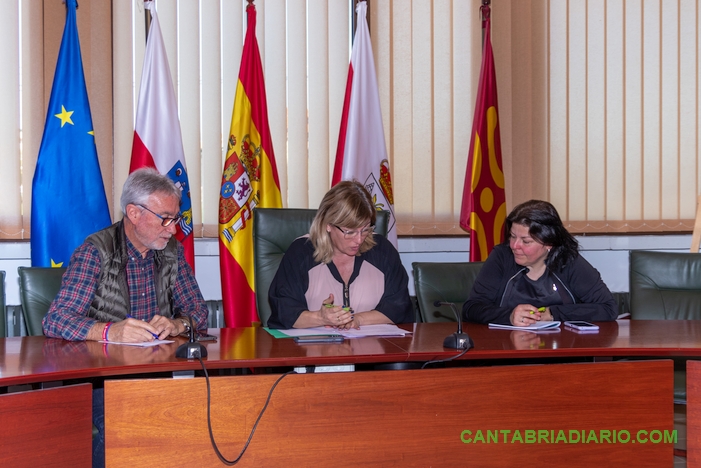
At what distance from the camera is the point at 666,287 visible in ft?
9.42

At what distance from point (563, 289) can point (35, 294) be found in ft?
6.31

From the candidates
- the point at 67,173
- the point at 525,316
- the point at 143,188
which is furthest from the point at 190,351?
the point at 67,173

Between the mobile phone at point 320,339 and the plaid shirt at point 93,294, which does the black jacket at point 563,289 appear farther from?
the plaid shirt at point 93,294

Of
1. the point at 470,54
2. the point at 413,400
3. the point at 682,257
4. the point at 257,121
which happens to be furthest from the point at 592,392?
the point at 470,54

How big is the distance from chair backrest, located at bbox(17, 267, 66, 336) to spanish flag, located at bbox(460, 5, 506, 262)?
2.25 metres

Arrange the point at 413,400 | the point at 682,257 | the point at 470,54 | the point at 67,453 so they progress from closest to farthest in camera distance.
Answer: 1. the point at 67,453
2. the point at 413,400
3. the point at 682,257
4. the point at 470,54

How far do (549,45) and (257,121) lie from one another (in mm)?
1842

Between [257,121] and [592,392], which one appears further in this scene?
[257,121]

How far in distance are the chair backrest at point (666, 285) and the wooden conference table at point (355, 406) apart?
0.79 meters

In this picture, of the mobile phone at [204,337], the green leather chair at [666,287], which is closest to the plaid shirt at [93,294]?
the mobile phone at [204,337]

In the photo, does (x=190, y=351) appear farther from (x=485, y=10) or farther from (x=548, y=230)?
(x=485, y=10)

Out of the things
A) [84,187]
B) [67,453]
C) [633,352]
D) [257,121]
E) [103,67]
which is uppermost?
[103,67]

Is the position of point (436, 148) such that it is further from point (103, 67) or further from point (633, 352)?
point (633, 352)

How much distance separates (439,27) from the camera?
13.2 ft
